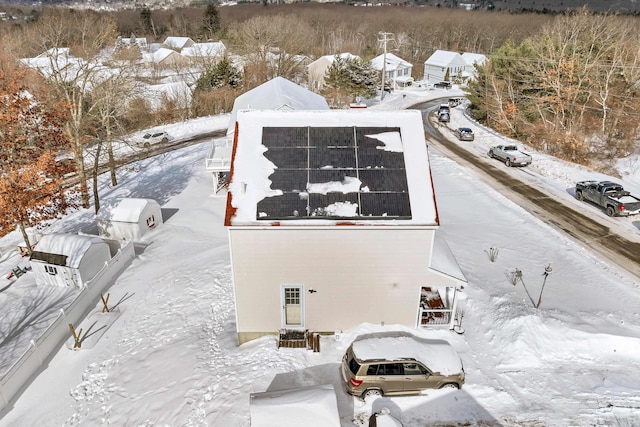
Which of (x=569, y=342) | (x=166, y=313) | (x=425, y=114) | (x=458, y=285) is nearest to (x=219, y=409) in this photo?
(x=166, y=313)

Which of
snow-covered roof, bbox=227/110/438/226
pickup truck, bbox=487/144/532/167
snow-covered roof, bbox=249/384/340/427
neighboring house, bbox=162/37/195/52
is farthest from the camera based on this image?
neighboring house, bbox=162/37/195/52

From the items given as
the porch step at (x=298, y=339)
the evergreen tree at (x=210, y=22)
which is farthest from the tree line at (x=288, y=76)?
the evergreen tree at (x=210, y=22)

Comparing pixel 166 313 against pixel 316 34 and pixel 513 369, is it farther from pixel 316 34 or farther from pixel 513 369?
pixel 316 34

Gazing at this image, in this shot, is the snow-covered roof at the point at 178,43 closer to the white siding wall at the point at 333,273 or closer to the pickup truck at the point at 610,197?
the pickup truck at the point at 610,197

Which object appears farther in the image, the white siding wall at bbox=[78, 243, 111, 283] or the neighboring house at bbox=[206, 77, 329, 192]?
the neighboring house at bbox=[206, 77, 329, 192]

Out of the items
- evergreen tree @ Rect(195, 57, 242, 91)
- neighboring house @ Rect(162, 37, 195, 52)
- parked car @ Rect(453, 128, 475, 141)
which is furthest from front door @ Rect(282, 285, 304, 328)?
neighboring house @ Rect(162, 37, 195, 52)

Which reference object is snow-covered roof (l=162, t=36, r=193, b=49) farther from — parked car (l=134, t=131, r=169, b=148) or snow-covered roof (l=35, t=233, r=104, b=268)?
snow-covered roof (l=35, t=233, r=104, b=268)

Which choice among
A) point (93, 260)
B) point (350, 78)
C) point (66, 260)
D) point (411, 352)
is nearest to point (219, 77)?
point (350, 78)
